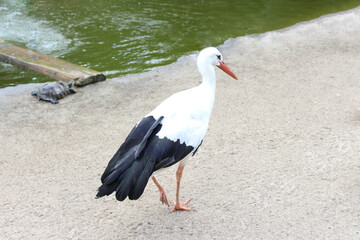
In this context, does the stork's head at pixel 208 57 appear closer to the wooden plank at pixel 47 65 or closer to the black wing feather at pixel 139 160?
the black wing feather at pixel 139 160

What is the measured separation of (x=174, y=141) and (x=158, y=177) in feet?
3.52

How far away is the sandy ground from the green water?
37.1 inches

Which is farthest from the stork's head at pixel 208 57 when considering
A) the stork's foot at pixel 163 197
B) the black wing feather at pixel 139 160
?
the stork's foot at pixel 163 197

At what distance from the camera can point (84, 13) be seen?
997 centimetres

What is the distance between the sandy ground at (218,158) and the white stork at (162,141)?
1.59ft

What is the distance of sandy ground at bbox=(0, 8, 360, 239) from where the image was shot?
3543 mm

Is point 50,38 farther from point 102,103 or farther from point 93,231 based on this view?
point 93,231

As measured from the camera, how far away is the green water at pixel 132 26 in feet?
25.3

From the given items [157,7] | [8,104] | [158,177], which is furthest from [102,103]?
[157,7]

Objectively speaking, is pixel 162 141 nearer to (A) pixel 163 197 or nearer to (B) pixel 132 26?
(A) pixel 163 197

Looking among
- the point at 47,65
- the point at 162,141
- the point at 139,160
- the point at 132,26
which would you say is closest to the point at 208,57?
the point at 162,141


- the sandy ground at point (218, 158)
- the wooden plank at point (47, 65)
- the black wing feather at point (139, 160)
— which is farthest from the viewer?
the wooden plank at point (47, 65)

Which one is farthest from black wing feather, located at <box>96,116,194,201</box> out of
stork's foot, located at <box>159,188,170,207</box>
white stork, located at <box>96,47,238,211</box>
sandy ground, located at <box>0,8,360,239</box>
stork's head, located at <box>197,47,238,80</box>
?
stork's head, located at <box>197,47,238,80</box>

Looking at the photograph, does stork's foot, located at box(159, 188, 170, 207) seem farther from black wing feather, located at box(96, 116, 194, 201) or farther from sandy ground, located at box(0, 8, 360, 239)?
black wing feather, located at box(96, 116, 194, 201)
